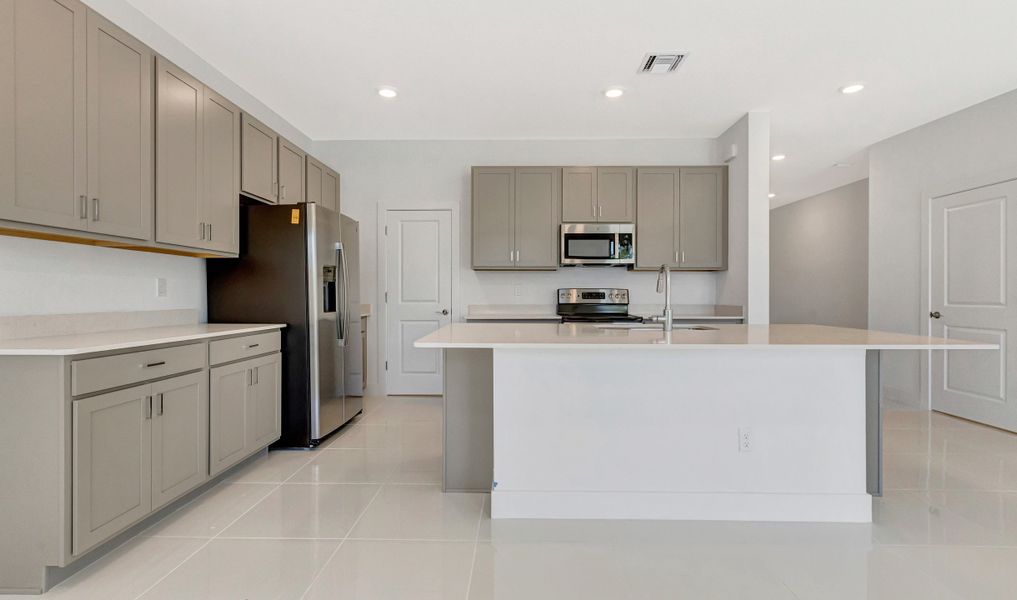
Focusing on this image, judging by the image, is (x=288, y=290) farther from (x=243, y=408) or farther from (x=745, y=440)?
(x=745, y=440)

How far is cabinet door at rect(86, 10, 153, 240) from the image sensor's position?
2.14 m

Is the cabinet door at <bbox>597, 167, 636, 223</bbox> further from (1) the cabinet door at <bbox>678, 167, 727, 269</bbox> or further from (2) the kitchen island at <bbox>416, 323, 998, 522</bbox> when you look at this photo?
(2) the kitchen island at <bbox>416, 323, 998, 522</bbox>

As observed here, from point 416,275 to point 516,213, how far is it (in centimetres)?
121

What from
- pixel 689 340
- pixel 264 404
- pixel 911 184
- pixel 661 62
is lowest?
pixel 264 404

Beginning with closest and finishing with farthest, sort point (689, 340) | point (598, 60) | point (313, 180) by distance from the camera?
point (689, 340) < point (598, 60) < point (313, 180)

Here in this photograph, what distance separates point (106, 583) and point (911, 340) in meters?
3.37

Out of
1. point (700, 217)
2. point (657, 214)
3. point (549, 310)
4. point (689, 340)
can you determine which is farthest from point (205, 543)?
point (700, 217)

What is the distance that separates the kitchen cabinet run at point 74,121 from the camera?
1799mm

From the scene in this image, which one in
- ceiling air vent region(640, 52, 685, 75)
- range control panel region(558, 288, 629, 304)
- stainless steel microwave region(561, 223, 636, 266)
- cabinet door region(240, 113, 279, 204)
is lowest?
range control panel region(558, 288, 629, 304)

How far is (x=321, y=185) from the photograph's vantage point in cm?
454

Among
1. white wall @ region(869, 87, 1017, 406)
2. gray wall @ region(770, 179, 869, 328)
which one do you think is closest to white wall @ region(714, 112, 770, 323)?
white wall @ region(869, 87, 1017, 406)

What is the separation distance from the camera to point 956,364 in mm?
4262

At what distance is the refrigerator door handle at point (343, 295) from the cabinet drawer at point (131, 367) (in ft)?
3.96

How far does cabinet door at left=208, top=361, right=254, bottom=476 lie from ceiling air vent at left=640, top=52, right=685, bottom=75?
3.21 meters
